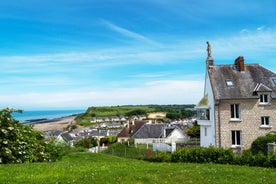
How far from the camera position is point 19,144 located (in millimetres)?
15484

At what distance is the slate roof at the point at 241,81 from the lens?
34.4 metres

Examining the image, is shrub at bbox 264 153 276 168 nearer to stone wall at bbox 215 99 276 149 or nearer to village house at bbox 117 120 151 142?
stone wall at bbox 215 99 276 149

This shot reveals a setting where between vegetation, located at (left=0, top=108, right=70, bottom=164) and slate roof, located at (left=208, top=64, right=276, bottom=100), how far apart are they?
22.5 m

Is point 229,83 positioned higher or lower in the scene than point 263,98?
higher

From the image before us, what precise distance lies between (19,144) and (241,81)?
28.4m

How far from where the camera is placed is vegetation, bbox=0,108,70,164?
14852 millimetres

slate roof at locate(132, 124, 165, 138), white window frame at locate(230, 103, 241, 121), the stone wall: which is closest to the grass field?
the stone wall

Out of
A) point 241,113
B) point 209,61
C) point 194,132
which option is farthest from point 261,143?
point 194,132

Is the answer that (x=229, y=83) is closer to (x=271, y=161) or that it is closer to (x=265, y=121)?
(x=265, y=121)

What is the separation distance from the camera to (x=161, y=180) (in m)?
9.85

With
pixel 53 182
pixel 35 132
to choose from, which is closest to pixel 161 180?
pixel 53 182

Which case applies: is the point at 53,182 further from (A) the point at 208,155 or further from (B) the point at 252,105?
(B) the point at 252,105

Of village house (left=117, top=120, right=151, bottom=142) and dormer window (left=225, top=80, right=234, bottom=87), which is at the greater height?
dormer window (left=225, top=80, right=234, bottom=87)

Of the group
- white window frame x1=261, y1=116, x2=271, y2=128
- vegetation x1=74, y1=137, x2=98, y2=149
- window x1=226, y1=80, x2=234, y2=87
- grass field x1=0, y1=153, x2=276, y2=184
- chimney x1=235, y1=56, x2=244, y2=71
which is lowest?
vegetation x1=74, y1=137, x2=98, y2=149
